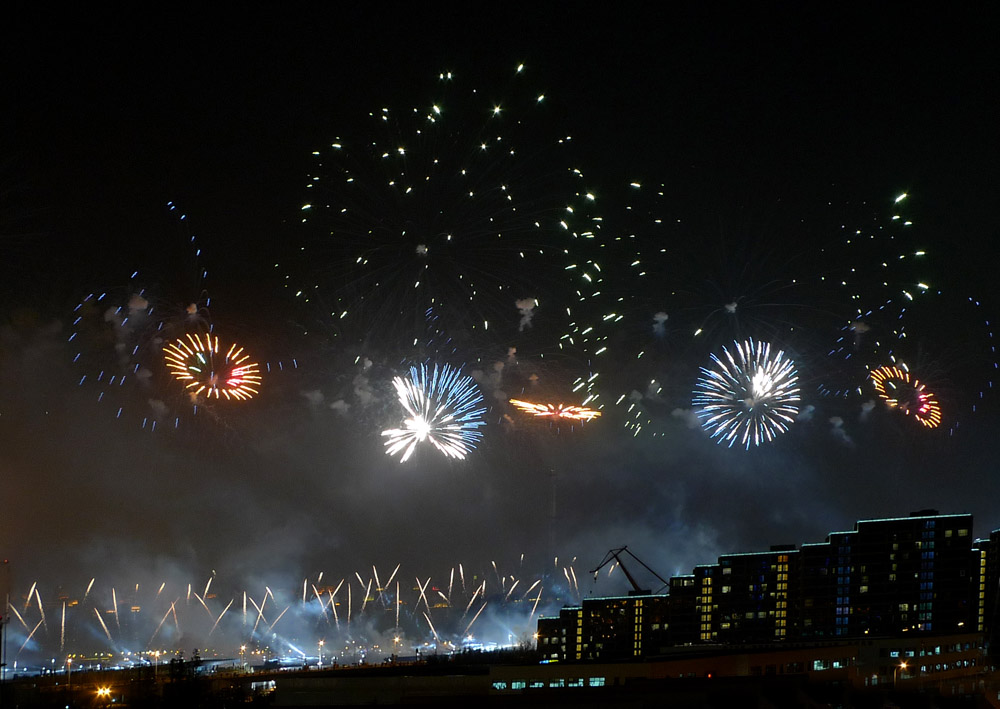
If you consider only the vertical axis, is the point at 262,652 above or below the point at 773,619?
below

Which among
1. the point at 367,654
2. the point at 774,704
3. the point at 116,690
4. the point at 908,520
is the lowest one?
the point at 367,654

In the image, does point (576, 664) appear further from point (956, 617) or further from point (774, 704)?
point (956, 617)

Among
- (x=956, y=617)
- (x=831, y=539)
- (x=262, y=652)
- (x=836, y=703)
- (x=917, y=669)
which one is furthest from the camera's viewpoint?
(x=262, y=652)

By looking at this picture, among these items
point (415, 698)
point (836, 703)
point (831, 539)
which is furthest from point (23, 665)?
point (836, 703)

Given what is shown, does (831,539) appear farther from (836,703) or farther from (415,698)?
(415,698)

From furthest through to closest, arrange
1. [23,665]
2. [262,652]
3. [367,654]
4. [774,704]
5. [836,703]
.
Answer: [367,654], [262,652], [23,665], [836,703], [774,704]

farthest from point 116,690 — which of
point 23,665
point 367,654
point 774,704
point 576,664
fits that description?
point 367,654

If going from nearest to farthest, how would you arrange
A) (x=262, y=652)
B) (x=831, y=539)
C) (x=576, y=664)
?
(x=576, y=664) → (x=831, y=539) → (x=262, y=652)

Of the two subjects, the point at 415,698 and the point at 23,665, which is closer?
the point at 415,698

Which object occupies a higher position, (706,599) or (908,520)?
(908,520)
